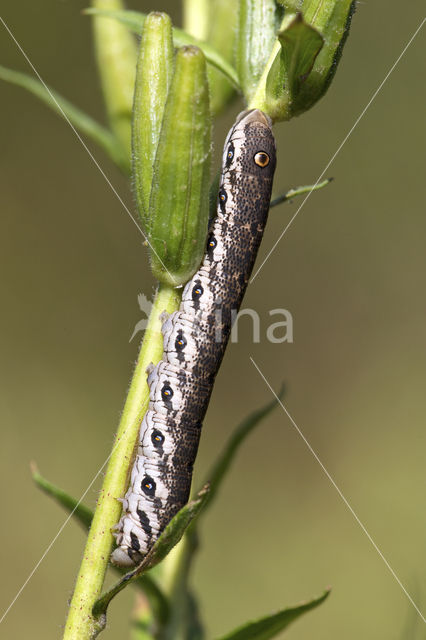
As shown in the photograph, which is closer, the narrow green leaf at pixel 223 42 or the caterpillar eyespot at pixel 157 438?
the caterpillar eyespot at pixel 157 438

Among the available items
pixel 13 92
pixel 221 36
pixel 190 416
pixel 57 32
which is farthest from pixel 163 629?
pixel 57 32

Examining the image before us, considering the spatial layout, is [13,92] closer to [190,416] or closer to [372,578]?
[190,416]

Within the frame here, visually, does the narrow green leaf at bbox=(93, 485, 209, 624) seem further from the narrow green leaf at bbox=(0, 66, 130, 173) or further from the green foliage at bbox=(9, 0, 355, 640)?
the narrow green leaf at bbox=(0, 66, 130, 173)

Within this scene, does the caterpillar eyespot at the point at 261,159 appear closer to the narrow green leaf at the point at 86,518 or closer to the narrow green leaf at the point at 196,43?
the narrow green leaf at the point at 196,43

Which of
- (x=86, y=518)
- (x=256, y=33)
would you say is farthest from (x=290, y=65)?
(x=86, y=518)

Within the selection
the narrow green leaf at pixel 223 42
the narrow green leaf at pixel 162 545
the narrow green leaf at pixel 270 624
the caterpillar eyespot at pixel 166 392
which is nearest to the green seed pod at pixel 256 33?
the narrow green leaf at pixel 223 42

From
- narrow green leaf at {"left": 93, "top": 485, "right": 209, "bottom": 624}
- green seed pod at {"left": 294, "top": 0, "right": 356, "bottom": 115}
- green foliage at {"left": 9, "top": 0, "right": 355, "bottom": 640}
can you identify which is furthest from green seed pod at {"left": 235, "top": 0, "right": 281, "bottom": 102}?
narrow green leaf at {"left": 93, "top": 485, "right": 209, "bottom": 624}
